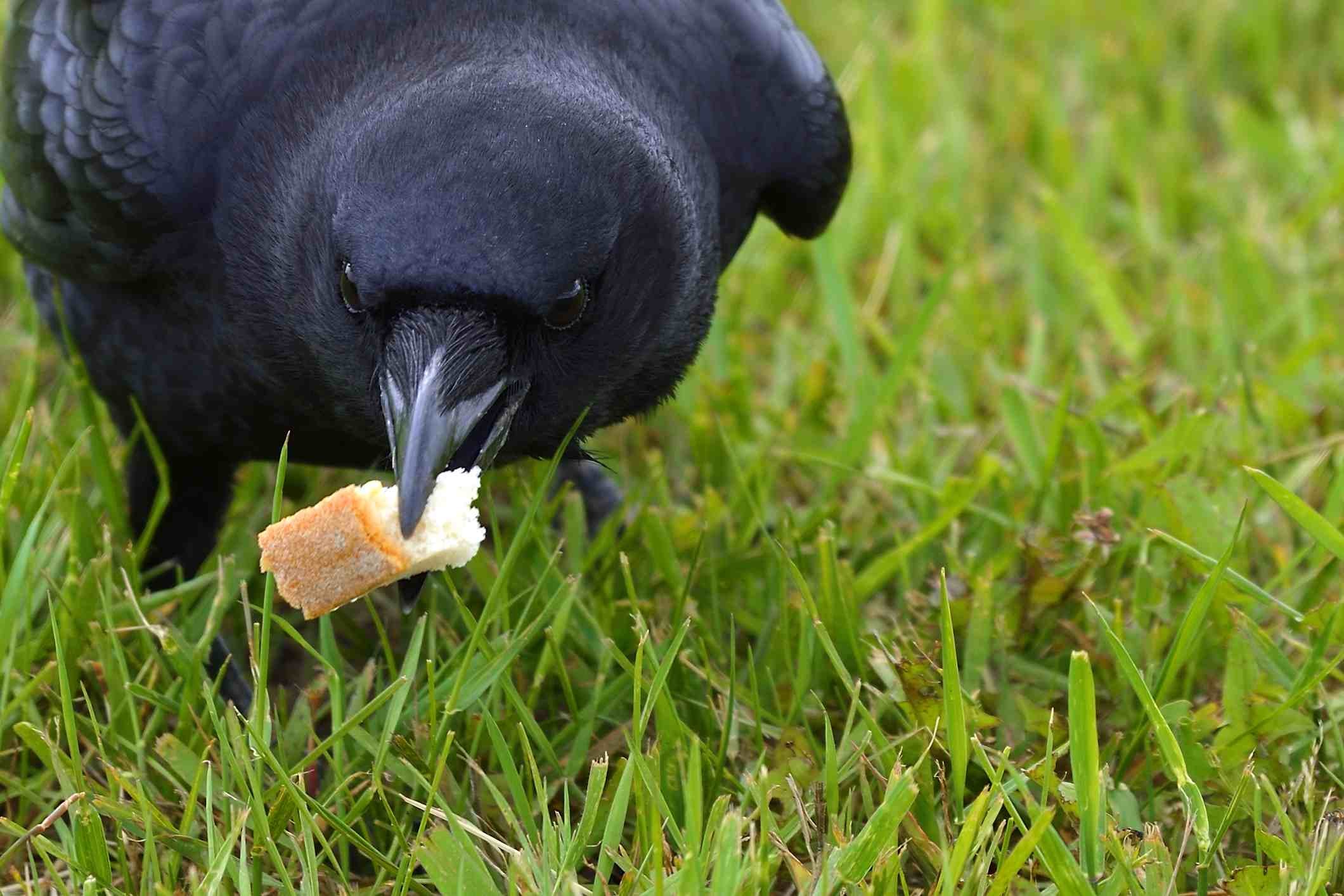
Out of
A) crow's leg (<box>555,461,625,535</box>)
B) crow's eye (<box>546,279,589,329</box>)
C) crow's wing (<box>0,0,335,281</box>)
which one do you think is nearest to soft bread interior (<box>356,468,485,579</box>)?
crow's eye (<box>546,279,589,329</box>)

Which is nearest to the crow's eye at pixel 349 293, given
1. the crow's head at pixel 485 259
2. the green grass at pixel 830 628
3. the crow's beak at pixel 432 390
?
the crow's head at pixel 485 259

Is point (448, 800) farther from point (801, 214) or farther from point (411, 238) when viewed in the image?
point (801, 214)

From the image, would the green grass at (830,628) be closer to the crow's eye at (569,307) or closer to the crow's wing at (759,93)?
the crow's eye at (569,307)

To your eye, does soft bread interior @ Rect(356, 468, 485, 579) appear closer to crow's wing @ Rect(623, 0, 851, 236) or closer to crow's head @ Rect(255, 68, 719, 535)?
crow's head @ Rect(255, 68, 719, 535)

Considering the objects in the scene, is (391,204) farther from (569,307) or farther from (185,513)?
(185,513)

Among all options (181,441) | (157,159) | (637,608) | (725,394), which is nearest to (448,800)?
(637,608)

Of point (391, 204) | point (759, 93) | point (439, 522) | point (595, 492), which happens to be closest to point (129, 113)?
point (391, 204)
